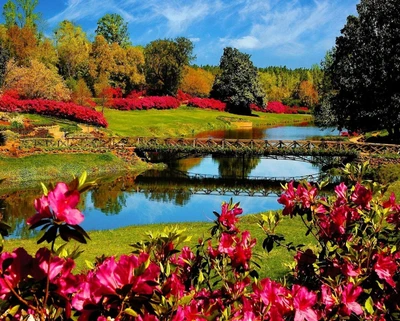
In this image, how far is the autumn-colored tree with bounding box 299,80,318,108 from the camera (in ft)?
363

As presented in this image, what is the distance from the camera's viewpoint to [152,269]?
1982 millimetres

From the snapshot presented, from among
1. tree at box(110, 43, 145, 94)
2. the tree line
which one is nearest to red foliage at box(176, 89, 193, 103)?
the tree line

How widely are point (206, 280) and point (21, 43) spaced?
5857 centimetres

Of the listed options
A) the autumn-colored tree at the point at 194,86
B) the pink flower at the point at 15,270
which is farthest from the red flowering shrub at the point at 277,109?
the pink flower at the point at 15,270

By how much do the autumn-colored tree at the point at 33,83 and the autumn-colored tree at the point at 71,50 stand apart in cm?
1540

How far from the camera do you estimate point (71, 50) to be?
61406mm

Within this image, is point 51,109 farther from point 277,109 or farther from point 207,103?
point 277,109

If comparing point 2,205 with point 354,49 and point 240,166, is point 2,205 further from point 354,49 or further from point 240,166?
point 354,49

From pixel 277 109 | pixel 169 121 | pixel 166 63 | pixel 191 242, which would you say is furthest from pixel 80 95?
pixel 277 109

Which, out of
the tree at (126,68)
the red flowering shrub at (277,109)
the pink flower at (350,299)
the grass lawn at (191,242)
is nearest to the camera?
the pink flower at (350,299)

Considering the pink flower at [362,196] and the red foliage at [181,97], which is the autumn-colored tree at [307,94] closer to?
the red foliage at [181,97]

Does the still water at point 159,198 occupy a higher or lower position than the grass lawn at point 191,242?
lower

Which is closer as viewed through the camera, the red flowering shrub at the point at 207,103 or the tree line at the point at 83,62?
the tree line at the point at 83,62

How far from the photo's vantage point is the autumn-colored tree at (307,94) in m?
111
